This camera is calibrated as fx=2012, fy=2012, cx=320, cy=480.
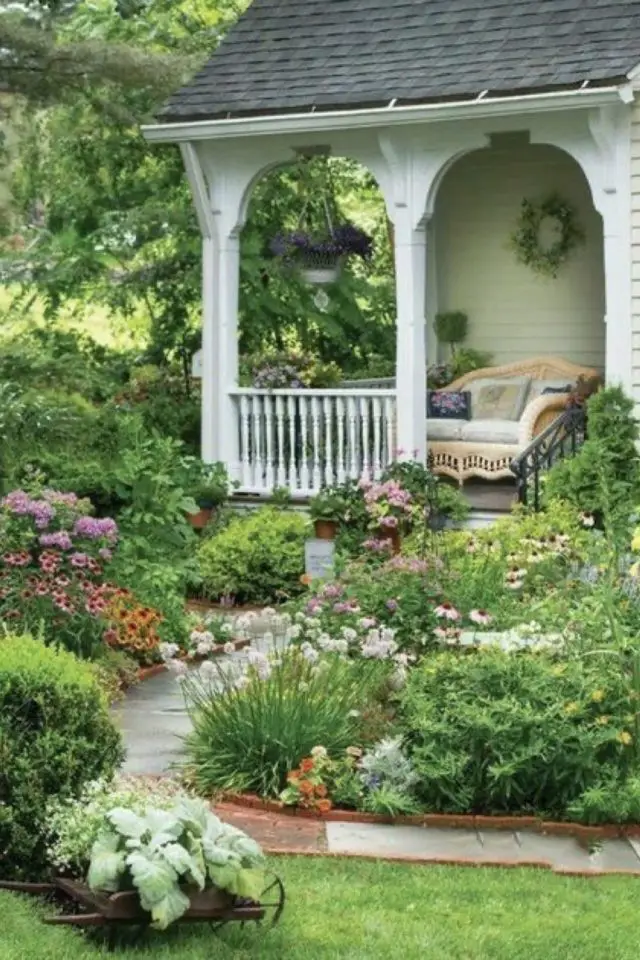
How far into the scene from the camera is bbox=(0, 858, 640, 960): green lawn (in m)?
6.41

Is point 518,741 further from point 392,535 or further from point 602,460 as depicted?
point 602,460

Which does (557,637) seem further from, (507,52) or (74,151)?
(74,151)

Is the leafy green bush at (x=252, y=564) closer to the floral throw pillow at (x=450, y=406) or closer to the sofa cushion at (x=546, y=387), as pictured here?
the floral throw pillow at (x=450, y=406)

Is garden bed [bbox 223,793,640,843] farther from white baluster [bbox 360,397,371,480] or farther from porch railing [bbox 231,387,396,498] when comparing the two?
white baluster [bbox 360,397,371,480]

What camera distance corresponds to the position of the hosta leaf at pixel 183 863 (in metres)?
6.27

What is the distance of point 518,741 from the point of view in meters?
8.20

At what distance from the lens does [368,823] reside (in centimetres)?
823

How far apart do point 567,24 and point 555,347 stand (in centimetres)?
306

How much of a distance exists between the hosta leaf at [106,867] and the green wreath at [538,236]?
11.1m

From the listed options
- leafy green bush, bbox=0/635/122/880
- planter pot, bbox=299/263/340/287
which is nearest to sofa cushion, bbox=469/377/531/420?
planter pot, bbox=299/263/340/287

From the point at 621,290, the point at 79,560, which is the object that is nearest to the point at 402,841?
the point at 79,560

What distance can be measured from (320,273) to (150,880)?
11543mm

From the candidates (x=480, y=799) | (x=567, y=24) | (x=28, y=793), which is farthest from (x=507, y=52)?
(x=28, y=793)

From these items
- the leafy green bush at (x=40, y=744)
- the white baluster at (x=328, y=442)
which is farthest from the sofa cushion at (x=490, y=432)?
the leafy green bush at (x=40, y=744)
